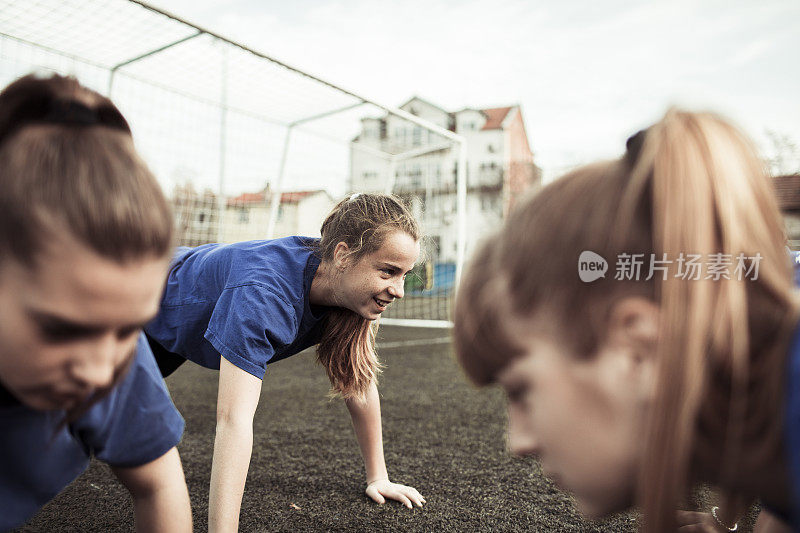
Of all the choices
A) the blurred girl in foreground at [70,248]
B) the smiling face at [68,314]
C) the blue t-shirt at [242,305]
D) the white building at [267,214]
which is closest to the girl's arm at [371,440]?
the blue t-shirt at [242,305]

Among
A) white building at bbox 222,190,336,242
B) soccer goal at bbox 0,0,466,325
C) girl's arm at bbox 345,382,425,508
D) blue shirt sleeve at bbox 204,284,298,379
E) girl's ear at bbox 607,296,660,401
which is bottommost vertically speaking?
girl's arm at bbox 345,382,425,508

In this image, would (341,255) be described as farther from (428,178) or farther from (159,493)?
(428,178)

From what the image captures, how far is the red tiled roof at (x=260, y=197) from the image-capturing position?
14.8 ft

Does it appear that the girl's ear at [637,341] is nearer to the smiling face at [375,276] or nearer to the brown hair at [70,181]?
the brown hair at [70,181]

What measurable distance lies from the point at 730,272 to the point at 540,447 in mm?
270

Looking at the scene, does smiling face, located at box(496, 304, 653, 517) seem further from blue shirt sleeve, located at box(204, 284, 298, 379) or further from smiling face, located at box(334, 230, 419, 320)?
smiling face, located at box(334, 230, 419, 320)

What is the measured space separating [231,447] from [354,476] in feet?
2.22

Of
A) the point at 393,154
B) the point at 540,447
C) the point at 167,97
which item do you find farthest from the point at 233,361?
the point at 393,154

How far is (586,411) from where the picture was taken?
60 cm

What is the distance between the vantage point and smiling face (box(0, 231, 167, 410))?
59 centimetres

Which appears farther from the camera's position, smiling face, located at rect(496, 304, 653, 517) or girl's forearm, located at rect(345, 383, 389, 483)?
girl's forearm, located at rect(345, 383, 389, 483)

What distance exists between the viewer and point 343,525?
141cm

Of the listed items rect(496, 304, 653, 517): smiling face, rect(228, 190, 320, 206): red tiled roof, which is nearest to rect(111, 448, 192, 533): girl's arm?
rect(496, 304, 653, 517): smiling face

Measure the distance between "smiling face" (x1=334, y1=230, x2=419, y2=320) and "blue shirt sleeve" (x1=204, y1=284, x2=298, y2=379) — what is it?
21cm
